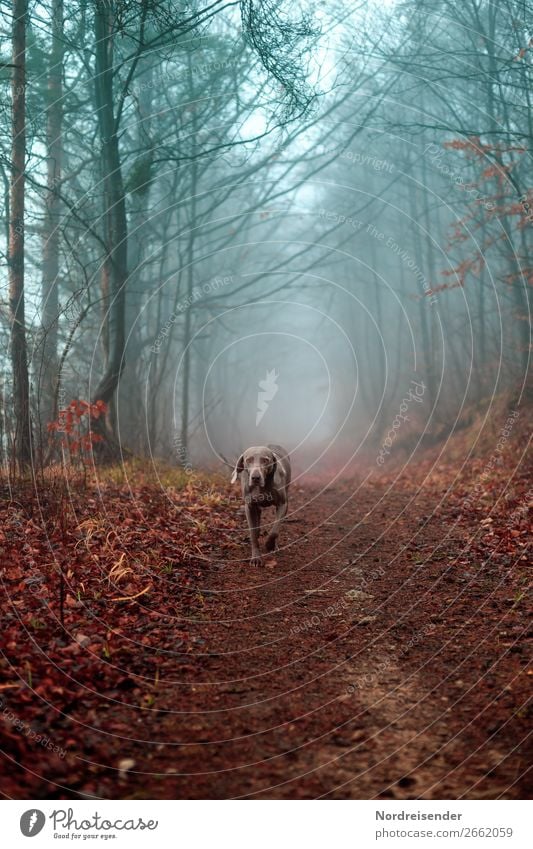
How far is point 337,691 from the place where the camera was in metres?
5.24

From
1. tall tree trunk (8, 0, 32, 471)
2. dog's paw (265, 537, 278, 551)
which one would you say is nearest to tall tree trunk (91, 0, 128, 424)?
tall tree trunk (8, 0, 32, 471)

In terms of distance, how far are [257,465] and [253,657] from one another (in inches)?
129

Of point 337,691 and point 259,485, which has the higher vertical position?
point 259,485

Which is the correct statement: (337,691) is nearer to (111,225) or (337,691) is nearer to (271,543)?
(271,543)

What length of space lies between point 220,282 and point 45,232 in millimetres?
8728

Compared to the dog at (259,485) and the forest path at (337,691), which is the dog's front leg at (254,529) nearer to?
the dog at (259,485)

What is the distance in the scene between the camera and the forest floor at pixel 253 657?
4012mm

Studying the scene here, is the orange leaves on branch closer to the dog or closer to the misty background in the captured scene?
the misty background

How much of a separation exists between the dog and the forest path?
0.36 metres

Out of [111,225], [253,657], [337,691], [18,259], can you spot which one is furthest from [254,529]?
[111,225]

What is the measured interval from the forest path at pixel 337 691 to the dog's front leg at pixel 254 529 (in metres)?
0.16

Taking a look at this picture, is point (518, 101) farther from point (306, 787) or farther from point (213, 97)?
point (306, 787)

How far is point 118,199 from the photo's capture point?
14219 millimetres

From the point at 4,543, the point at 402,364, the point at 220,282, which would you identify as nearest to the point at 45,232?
the point at 220,282
